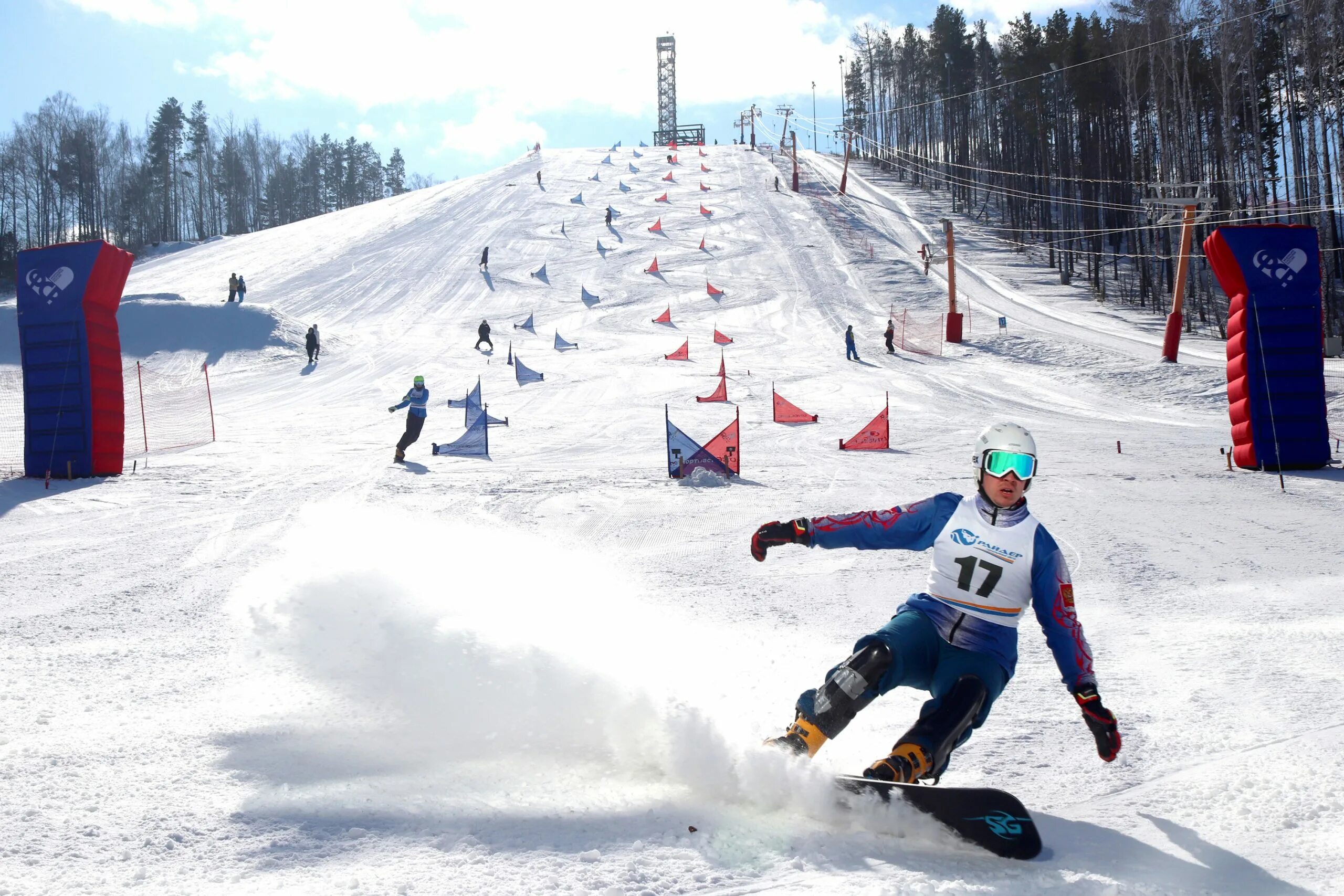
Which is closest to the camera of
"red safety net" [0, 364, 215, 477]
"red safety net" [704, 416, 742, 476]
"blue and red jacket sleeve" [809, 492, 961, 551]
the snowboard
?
the snowboard

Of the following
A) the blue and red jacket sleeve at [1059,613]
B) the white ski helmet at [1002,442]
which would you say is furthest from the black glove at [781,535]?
the blue and red jacket sleeve at [1059,613]

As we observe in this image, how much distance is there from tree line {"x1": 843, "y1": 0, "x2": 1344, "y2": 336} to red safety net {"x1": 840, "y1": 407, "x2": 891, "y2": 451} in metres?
15.0

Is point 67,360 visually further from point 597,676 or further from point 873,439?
point 873,439

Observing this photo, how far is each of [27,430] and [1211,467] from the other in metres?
15.9

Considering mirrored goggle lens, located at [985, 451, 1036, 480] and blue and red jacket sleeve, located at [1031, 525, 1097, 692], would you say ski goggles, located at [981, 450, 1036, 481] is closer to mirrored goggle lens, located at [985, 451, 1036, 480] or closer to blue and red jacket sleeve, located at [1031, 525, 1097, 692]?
mirrored goggle lens, located at [985, 451, 1036, 480]

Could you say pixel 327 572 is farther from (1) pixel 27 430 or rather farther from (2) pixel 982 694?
(1) pixel 27 430

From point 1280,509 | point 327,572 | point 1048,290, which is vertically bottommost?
point 1280,509

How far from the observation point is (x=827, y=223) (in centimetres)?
4706

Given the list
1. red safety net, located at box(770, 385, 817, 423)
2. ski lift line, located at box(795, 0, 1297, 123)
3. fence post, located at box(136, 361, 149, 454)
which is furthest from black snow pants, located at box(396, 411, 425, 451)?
ski lift line, located at box(795, 0, 1297, 123)

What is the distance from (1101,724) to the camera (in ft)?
9.91

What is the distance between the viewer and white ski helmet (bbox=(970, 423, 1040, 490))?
3225mm

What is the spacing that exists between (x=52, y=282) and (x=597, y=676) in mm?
11688

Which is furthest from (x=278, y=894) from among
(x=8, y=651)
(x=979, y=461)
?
(x=8, y=651)

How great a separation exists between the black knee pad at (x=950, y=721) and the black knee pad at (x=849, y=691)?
0.64 feet
